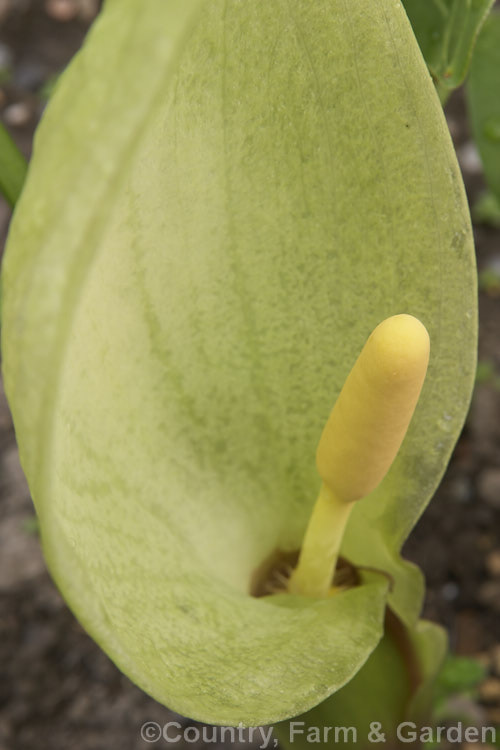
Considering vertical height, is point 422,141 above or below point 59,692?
above

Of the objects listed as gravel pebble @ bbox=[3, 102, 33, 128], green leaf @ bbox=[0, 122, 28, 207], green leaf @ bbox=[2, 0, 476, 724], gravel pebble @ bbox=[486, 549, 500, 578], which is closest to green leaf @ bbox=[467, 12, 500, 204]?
green leaf @ bbox=[2, 0, 476, 724]

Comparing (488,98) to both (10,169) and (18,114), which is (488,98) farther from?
(18,114)

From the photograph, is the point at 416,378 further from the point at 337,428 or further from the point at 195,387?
the point at 195,387

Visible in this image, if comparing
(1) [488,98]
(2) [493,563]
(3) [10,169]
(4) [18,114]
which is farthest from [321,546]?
(4) [18,114]

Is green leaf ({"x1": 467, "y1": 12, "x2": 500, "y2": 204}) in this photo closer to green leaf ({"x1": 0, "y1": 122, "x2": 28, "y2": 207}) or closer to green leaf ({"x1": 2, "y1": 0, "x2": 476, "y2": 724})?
green leaf ({"x1": 2, "y1": 0, "x2": 476, "y2": 724})

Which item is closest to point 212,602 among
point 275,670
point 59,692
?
point 275,670
